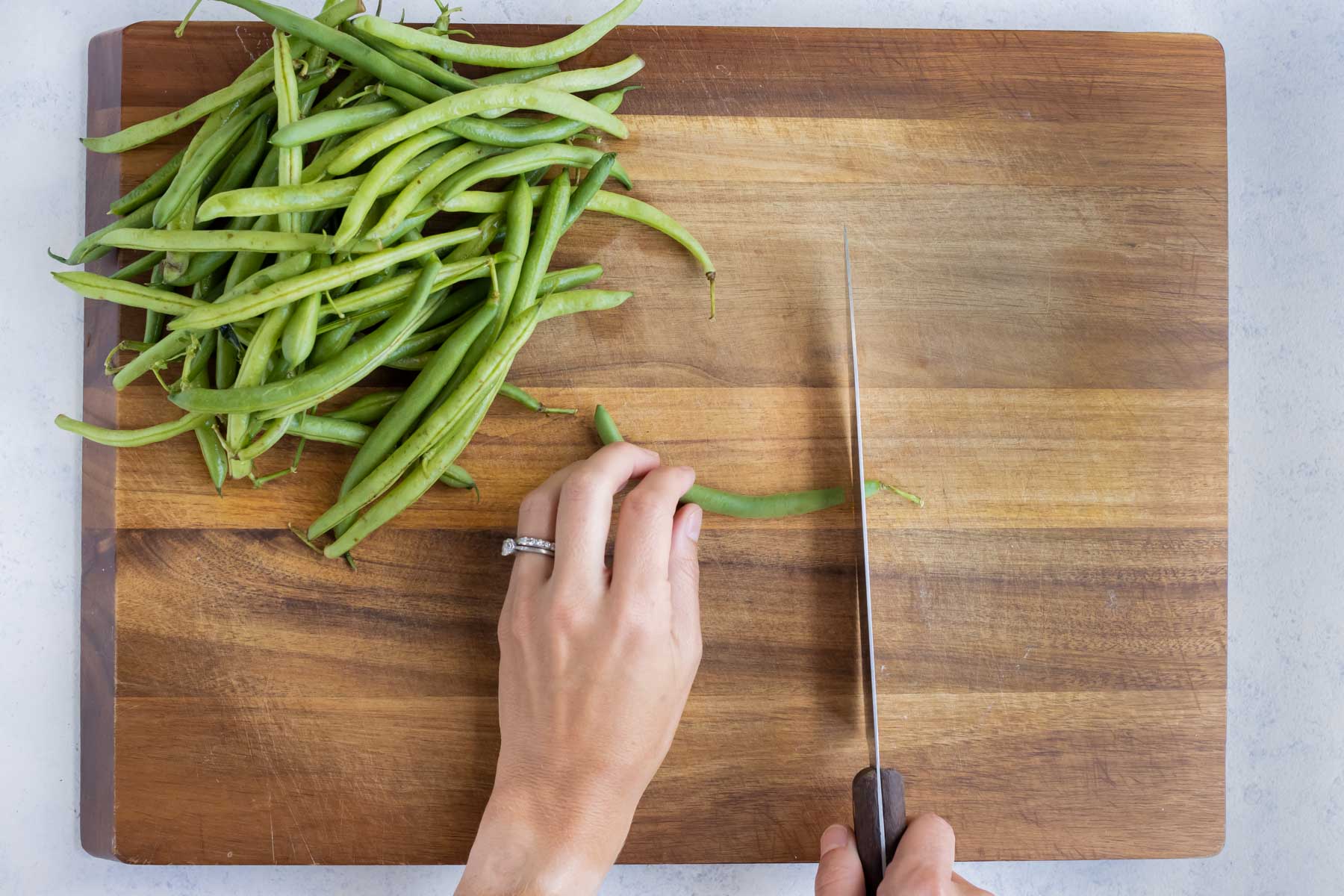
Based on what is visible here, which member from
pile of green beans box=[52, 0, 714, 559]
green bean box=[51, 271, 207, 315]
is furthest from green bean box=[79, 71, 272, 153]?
green bean box=[51, 271, 207, 315]

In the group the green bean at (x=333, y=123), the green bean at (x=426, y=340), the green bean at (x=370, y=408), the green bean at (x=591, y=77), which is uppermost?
the green bean at (x=591, y=77)

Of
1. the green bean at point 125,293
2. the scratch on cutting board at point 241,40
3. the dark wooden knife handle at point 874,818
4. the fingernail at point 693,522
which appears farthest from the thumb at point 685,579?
the scratch on cutting board at point 241,40

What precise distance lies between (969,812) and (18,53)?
2413 millimetres

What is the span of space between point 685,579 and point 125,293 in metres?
1.08

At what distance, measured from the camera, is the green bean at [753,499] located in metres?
1.60

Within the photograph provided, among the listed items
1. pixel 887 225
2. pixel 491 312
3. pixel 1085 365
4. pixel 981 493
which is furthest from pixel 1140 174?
pixel 491 312

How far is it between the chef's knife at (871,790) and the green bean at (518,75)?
2.04 feet

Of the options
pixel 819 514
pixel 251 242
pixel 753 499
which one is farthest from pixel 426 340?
pixel 819 514

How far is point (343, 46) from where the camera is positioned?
1449 millimetres

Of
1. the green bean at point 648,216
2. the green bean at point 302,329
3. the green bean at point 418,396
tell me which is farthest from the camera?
the green bean at point 648,216

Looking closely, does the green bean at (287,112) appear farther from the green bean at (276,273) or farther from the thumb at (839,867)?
the thumb at (839,867)

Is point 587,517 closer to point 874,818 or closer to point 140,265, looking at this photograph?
point 874,818

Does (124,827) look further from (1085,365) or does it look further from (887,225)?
(1085,365)

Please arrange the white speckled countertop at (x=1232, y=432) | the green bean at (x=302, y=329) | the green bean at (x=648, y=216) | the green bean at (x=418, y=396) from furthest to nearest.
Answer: the white speckled countertop at (x=1232, y=432), the green bean at (x=648, y=216), the green bean at (x=418, y=396), the green bean at (x=302, y=329)
